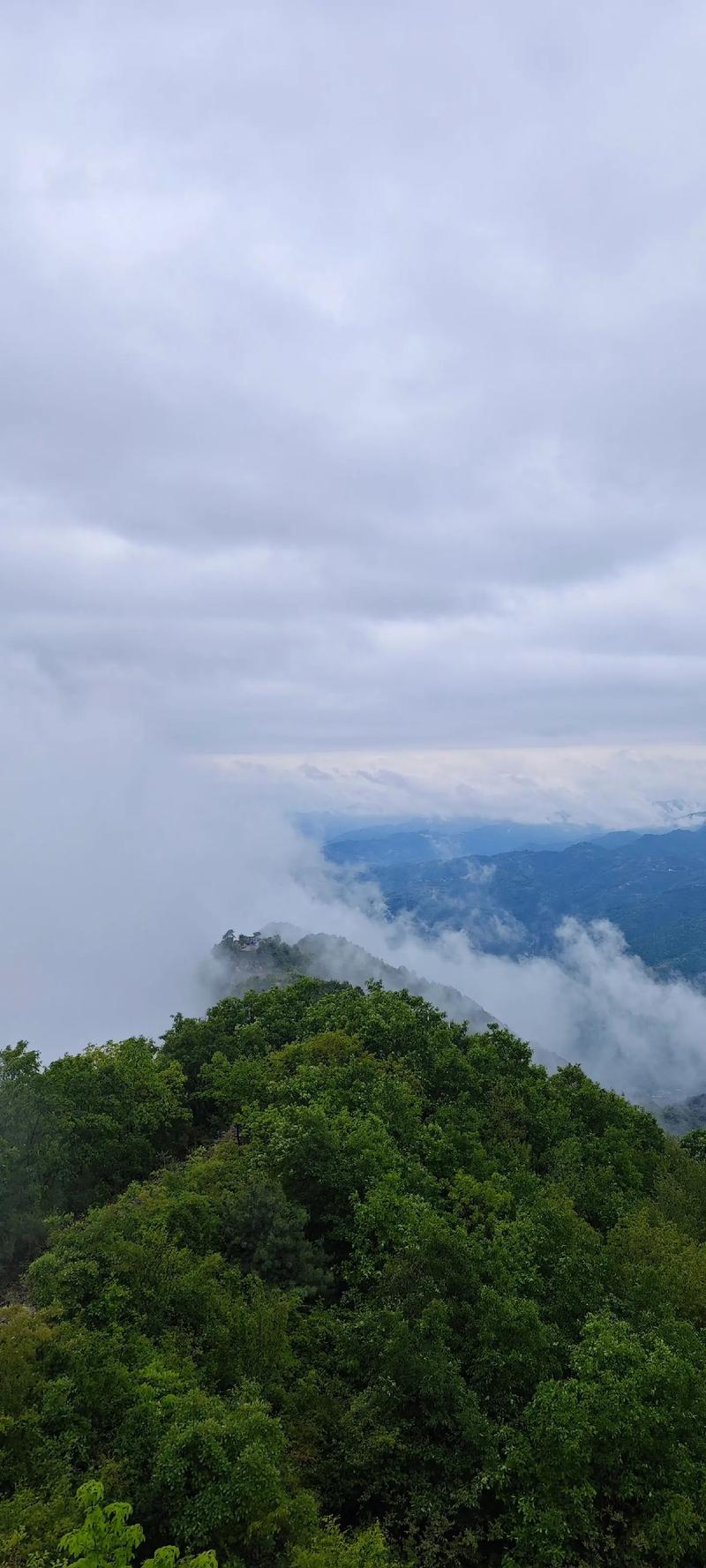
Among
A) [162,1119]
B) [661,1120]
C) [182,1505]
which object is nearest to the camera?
[182,1505]

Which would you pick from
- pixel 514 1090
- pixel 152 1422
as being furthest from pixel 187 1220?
pixel 514 1090

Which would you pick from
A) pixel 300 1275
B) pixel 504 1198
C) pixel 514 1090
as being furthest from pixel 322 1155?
pixel 514 1090

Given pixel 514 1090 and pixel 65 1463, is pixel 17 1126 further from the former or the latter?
pixel 514 1090

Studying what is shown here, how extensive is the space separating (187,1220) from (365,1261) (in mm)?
6536

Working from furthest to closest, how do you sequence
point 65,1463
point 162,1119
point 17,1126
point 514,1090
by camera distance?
point 514,1090, point 162,1119, point 17,1126, point 65,1463

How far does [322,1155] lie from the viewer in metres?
31.2

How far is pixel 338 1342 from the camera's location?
23.2 meters

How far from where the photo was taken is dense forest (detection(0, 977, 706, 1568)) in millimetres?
15289

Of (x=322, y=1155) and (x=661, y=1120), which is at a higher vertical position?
(x=322, y=1155)

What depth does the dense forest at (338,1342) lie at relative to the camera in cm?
1529

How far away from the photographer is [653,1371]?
61.1ft

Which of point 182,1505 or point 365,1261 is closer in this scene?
point 182,1505

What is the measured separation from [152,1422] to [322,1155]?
15.5 metres

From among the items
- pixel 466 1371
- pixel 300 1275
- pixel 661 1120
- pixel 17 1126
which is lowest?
pixel 661 1120
